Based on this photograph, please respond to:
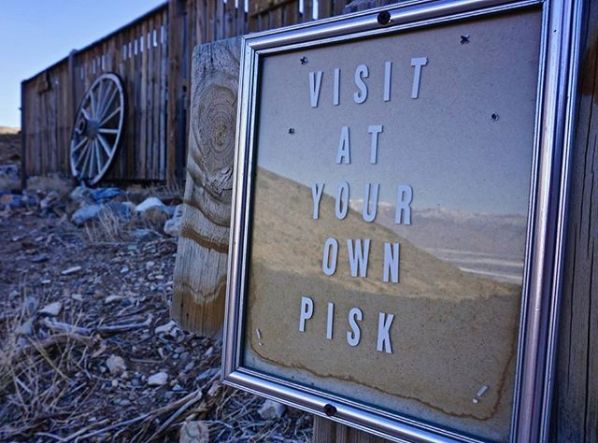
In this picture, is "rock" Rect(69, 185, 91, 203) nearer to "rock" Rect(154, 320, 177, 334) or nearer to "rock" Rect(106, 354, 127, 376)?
"rock" Rect(154, 320, 177, 334)

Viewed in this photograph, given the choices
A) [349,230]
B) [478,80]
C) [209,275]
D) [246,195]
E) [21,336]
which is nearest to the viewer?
[478,80]

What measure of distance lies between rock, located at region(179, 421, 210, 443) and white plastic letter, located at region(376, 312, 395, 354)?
0.93 meters

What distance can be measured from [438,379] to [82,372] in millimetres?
1681

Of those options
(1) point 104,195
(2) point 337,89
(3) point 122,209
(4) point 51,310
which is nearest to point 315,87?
(2) point 337,89

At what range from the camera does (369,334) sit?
0.94m

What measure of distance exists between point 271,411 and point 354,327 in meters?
0.87

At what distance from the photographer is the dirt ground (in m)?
1.71

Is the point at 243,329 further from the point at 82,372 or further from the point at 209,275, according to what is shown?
the point at 82,372

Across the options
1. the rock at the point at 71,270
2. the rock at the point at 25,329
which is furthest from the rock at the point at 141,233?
the rock at the point at 25,329

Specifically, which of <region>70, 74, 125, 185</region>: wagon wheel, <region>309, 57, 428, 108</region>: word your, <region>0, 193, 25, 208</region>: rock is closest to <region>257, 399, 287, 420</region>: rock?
<region>309, 57, 428, 108</region>: word your

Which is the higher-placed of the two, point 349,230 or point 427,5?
point 427,5

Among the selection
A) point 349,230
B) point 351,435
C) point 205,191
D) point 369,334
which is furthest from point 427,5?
point 351,435

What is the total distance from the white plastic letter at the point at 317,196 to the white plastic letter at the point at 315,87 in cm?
16

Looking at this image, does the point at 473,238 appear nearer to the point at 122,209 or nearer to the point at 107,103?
the point at 122,209
